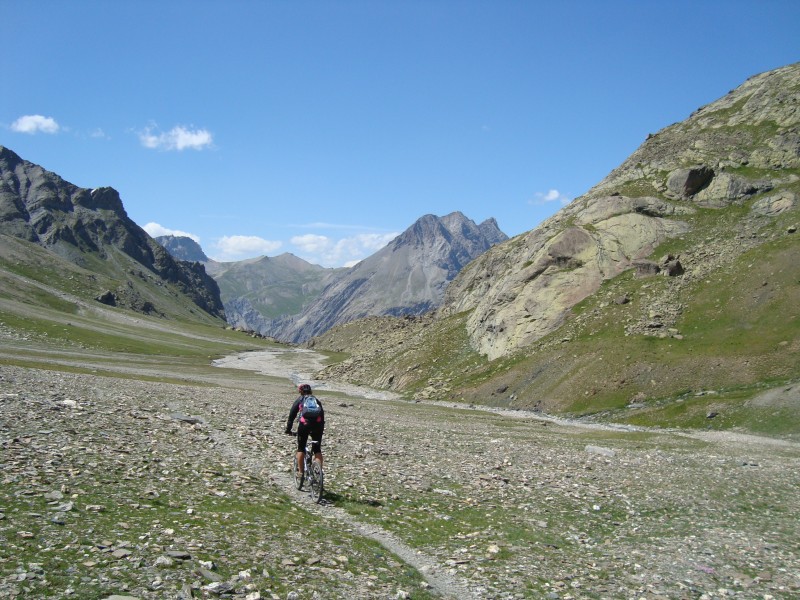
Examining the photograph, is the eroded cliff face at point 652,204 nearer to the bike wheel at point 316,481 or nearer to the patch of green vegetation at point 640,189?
the patch of green vegetation at point 640,189

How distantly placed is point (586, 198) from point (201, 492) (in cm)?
13493

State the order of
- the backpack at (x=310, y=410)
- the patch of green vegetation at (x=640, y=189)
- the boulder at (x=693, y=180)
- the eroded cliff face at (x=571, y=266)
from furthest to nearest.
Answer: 1. the patch of green vegetation at (x=640, y=189)
2. the boulder at (x=693, y=180)
3. the eroded cliff face at (x=571, y=266)
4. the backpack at (x=310, y=410)

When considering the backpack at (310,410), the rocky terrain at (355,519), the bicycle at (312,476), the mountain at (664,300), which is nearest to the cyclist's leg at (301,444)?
the bicycle at (312,476)

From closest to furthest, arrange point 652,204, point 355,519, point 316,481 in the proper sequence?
1. point 355,519
2. point 316,481
3. point 652,204

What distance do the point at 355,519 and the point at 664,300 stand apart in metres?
78.4

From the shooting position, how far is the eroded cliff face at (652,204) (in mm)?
101812

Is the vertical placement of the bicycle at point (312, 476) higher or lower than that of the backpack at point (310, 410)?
lower

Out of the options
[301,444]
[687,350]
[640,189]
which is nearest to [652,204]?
[640,189]

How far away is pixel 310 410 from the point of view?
70.6ft

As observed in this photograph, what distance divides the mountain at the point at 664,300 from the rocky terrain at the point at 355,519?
33992mm

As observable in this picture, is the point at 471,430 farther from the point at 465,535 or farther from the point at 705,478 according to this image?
the point at 465,535

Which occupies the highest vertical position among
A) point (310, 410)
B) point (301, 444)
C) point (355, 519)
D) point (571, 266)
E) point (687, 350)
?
point (571, 266)

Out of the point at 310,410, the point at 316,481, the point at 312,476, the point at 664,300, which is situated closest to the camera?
the point at 316,481

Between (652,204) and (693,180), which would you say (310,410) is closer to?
(652,204)
